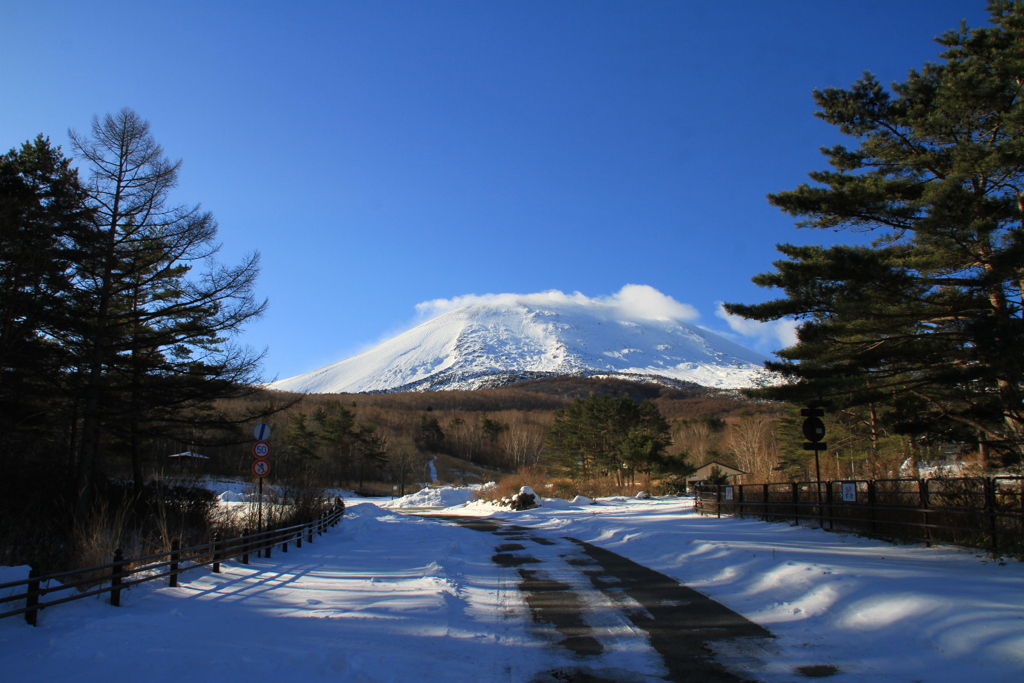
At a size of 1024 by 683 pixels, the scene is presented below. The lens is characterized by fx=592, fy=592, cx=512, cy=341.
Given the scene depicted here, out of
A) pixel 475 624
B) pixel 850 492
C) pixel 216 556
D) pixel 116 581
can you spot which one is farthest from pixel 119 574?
pixel 850 492

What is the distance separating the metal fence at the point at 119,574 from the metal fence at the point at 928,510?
12.2 m

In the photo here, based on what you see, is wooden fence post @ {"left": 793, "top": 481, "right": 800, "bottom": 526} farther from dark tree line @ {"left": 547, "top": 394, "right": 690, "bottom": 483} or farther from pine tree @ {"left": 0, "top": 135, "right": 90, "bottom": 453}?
Result: dark tree line @ {"left": 547, "top": 394, "right": 690, "bottom": 483}

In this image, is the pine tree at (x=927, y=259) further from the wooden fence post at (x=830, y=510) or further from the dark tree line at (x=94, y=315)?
the dark tree line at (x=94, y=315)

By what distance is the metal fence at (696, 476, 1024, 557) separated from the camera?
374 inches

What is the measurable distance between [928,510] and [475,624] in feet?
27.3

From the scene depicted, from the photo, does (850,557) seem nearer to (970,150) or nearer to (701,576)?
(701,576)

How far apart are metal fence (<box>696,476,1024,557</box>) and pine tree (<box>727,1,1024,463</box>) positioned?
249 centimetres

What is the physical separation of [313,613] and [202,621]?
1.34m

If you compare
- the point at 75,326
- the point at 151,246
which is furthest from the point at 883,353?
the point at 75,326

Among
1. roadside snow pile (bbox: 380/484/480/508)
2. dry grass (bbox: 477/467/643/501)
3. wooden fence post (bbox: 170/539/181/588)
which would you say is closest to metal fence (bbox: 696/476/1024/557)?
wooden fence post (bbox: 170/539/181/588)

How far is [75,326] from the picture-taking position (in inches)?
634

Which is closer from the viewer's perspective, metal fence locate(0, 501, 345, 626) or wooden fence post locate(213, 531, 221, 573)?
metal fence locate(0, 501, 345, 626)

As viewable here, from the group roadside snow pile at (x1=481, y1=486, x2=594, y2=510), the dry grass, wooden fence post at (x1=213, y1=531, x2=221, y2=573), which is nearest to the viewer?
wooden fence post at (x1=213, y1=531, x2=221, y2=573)

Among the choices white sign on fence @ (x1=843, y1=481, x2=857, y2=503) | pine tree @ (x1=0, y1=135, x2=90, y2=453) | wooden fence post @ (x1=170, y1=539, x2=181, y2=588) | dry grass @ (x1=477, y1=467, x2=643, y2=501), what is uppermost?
pine tree @ (x1=0, y1=135, x2=90, y2=453)
